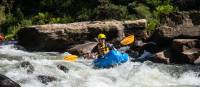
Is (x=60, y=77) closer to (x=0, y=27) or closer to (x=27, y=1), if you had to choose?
(x=0, y=27)

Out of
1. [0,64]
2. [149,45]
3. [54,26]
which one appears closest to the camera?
[0,64]

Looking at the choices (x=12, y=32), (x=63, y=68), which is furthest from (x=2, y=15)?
(x=63, y=68)

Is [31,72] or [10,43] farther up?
[31,72]

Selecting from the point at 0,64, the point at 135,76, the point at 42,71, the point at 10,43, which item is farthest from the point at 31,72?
the point at 10,43

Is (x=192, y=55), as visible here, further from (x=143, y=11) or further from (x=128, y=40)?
(x=143, y=11)

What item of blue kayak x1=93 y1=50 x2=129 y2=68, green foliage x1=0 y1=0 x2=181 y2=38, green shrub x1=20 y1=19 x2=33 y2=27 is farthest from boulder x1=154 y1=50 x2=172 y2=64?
green shrub x1=20 y1=19 x2=33 y2=27

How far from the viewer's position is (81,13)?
20484 mm

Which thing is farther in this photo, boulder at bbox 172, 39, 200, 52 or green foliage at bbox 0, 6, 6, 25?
green foliage at bbox 0, 6, 6, 25

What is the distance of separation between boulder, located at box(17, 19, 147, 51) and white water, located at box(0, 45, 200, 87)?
9.34 ft

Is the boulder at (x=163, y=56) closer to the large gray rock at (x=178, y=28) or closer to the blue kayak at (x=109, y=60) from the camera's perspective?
the large gray rock at (x=178, y=28)

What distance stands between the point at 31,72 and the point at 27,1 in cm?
1249

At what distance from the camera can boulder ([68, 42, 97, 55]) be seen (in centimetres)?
1472

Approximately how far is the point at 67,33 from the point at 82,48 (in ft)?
3.61

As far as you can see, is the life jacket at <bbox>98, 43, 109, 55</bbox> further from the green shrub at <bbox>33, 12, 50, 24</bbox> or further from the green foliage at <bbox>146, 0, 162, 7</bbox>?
the green shrub at <bbox>33, 12, 50, 24</bbox>
